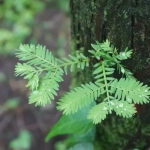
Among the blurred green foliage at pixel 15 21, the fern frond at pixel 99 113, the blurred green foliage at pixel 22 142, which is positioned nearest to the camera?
the fern frond at pixel 99 113

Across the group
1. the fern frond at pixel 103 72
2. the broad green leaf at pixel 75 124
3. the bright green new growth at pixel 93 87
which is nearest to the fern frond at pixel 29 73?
the bright green new growth at pixel 93 87

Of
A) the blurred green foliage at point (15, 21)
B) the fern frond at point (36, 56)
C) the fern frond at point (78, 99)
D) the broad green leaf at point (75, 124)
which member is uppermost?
the blurred green foliage at point (15, 21)

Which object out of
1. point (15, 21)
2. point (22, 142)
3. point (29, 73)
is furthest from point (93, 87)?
point (15, 21)

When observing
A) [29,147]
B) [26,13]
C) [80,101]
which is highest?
[26,13]

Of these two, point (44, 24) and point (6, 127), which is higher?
point (44, 24)

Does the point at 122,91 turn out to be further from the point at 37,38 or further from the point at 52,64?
the point at 37,38

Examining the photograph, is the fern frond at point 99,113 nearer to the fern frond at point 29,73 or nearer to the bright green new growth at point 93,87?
the bright green new growth at point 93,87

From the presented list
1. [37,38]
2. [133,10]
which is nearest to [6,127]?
[37,38]

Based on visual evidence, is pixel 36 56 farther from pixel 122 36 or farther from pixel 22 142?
pixel 22 142

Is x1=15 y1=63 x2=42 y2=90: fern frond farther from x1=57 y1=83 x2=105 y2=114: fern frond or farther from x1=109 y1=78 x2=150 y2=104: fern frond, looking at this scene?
x1=109 y1=78 x2=150 y2=104: fern frond
